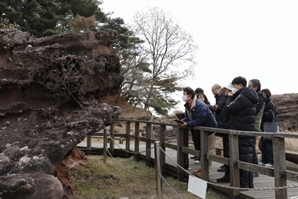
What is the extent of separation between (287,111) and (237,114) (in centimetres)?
1274

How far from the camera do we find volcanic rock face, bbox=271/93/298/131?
1659 cm

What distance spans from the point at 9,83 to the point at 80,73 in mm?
1222

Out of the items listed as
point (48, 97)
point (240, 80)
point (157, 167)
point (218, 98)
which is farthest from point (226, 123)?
point (48, 97)

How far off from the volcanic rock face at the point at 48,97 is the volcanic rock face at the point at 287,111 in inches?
493

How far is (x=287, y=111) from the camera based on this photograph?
680 inches

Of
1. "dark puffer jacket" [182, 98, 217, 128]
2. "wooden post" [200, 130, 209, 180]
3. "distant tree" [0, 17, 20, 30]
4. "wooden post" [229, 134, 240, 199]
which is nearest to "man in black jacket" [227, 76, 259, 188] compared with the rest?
"wooden post" [229, 134, 240, 199]

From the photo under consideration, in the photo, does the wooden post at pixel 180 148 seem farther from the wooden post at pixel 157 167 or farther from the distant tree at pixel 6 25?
the distant tree at pixel 6 25

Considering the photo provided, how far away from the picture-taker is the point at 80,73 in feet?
19.8

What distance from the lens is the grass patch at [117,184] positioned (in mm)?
6441

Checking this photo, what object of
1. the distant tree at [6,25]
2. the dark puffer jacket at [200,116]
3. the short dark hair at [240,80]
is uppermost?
the distant tree at [6,25]

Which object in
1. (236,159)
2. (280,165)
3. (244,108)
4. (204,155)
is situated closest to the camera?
(280,165)

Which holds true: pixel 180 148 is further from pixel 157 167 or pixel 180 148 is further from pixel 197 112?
pixel 157 167

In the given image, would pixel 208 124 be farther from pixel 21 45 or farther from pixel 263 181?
pixel 21 45

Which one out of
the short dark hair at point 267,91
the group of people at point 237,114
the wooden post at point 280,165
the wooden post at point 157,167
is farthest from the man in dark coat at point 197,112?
the wooden post at point 280,165
